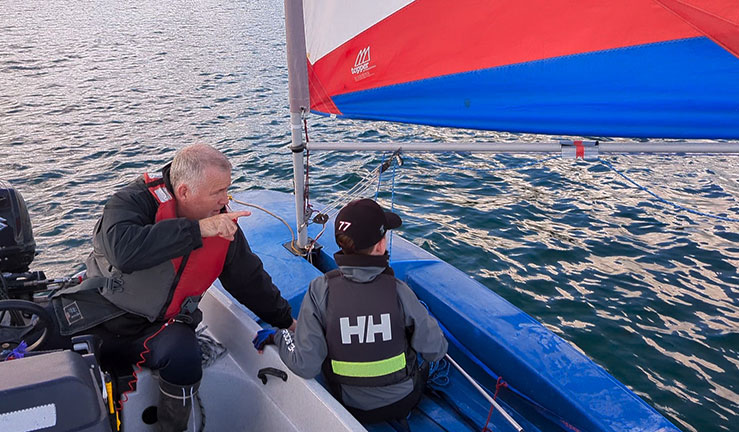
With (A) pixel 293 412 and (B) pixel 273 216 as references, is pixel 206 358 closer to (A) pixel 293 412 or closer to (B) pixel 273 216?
(A) pixel 293 412

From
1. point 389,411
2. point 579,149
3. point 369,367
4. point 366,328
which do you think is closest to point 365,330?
point 366,328

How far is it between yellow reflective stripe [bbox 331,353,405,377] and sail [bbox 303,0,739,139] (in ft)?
3.10

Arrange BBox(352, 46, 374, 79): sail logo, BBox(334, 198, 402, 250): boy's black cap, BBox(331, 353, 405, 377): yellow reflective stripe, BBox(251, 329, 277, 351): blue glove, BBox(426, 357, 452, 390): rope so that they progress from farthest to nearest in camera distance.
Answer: BBox(426, 357, 452, 390): rope → BBox(352, 46, 374, 79): sail logo → BBox(251, 329, 277, 351): blue glove → BBox(331, 353, 405, 377): yellow reflective stripe → BBox(334, 198, 402, 250): boy's black cap

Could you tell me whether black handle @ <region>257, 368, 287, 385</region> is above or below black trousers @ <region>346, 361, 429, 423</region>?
above

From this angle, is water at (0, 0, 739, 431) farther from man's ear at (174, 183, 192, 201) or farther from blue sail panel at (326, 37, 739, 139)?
man's ear at (174, 183, 192, 201)

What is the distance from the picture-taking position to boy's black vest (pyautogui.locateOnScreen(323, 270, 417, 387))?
1.95 m

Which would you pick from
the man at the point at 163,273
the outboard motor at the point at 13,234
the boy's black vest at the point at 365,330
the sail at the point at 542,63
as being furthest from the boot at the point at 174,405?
the sail at the point at 542,63

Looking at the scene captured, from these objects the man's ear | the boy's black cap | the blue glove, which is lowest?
the blue glove

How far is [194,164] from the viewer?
2031 millimetres

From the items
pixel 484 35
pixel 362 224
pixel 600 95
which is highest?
pixel 484 35

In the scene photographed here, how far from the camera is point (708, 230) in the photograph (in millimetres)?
4875

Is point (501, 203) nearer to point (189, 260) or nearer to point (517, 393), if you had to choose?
point (517, 393)

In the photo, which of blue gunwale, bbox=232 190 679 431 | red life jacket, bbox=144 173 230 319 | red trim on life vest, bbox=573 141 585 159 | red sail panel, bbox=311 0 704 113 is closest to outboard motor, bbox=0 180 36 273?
red life jacket, bbox=144 173 230 319

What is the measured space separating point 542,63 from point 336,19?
906mm
